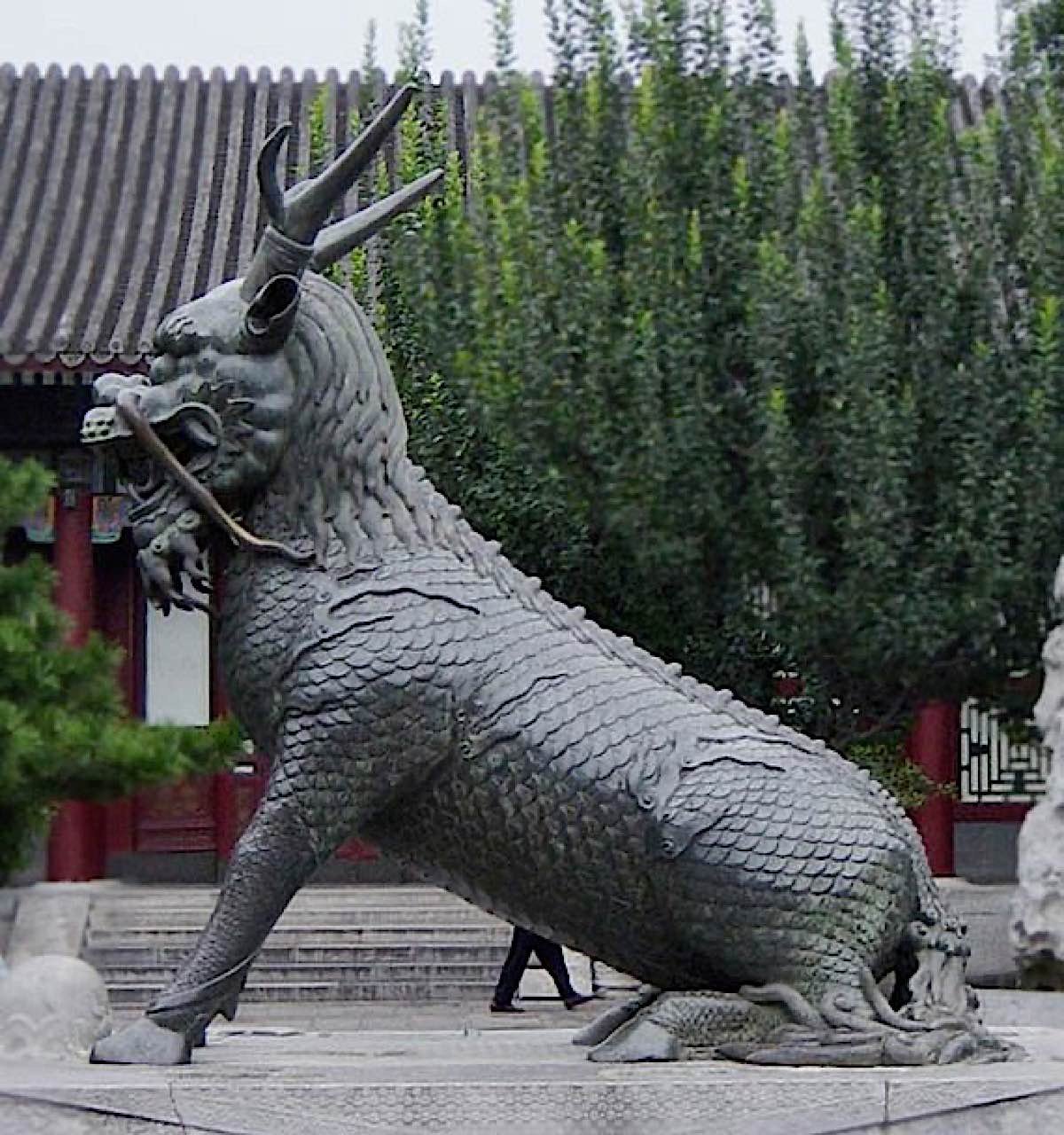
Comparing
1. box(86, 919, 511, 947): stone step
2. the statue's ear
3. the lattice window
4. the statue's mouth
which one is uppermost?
the statue's ear

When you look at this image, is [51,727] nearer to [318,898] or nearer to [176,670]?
[318,898]

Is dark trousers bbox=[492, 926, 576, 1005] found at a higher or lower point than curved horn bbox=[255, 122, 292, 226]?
lower

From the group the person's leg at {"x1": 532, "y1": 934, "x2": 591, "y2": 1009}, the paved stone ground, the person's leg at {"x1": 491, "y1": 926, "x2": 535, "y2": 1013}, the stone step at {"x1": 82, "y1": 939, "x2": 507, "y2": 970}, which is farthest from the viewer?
the stone step at {"x1": 82, "y1": 939, "x2": 507, "y2": 970}

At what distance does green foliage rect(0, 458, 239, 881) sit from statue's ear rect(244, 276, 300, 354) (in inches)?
248

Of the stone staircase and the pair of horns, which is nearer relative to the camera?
the pair of horns

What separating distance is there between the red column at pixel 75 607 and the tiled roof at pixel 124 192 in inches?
58.1

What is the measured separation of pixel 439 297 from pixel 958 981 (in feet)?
21.5

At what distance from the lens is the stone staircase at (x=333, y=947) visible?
1233 cm

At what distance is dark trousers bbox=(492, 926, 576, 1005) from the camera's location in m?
10.4

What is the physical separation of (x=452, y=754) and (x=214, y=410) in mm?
763

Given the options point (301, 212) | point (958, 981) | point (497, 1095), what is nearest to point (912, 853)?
point (958, 981)

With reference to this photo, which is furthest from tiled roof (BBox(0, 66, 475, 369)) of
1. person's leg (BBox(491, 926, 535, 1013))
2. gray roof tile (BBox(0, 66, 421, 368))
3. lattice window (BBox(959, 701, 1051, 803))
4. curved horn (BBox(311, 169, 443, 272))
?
curved horn (BBox(311, 169, 443, 272))

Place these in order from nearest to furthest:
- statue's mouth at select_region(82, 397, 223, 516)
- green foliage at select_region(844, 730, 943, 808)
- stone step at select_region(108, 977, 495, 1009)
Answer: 1. statue's mouth at select_region(82, 397, 223, 516)
2. green foliage at select_region(844, 730, 943, 808)
3. stone step at select_region(108, 977, 495, 1009)

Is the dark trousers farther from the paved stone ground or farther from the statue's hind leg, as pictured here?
the paved stone ground
